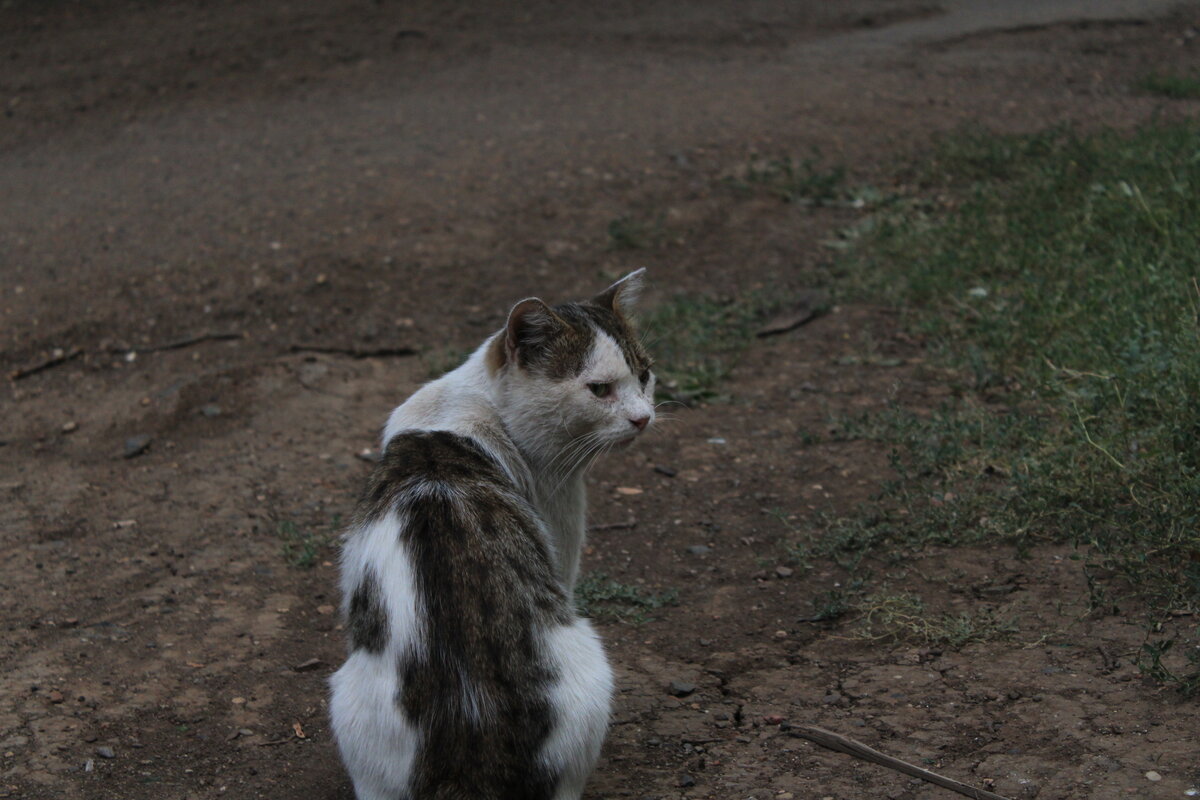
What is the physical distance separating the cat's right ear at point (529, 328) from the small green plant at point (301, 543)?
1.48m

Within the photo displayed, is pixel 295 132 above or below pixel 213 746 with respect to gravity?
above

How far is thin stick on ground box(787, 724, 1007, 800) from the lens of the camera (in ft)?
9.82

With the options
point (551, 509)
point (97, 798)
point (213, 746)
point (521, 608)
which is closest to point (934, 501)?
point (551, 509)

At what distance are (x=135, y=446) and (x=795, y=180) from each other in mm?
4264

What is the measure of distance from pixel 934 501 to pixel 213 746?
2682 mm

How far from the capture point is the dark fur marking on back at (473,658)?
276 centimetres

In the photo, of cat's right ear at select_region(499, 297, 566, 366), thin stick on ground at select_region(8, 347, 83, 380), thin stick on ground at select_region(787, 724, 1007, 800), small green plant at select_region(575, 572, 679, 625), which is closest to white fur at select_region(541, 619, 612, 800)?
thin stick on ground at select_region(787, 724, 1007, 800)

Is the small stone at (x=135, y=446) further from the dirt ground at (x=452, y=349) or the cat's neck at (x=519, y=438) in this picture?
the cat's neck at (x=519, y=438)

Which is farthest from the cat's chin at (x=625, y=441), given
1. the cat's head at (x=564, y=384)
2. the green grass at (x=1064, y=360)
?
the green grass at (x=1064, y=360)

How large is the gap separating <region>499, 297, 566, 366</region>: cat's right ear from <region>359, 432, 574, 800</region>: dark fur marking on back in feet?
1.94

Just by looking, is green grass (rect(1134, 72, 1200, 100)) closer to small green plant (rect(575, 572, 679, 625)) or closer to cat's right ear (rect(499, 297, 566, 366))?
small green plant (rect(575, 572, 679, 625))

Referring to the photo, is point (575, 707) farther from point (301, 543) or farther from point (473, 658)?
point (301, 543)

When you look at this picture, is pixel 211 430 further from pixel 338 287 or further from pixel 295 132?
pixel 295 132

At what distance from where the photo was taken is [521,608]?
2.87m
